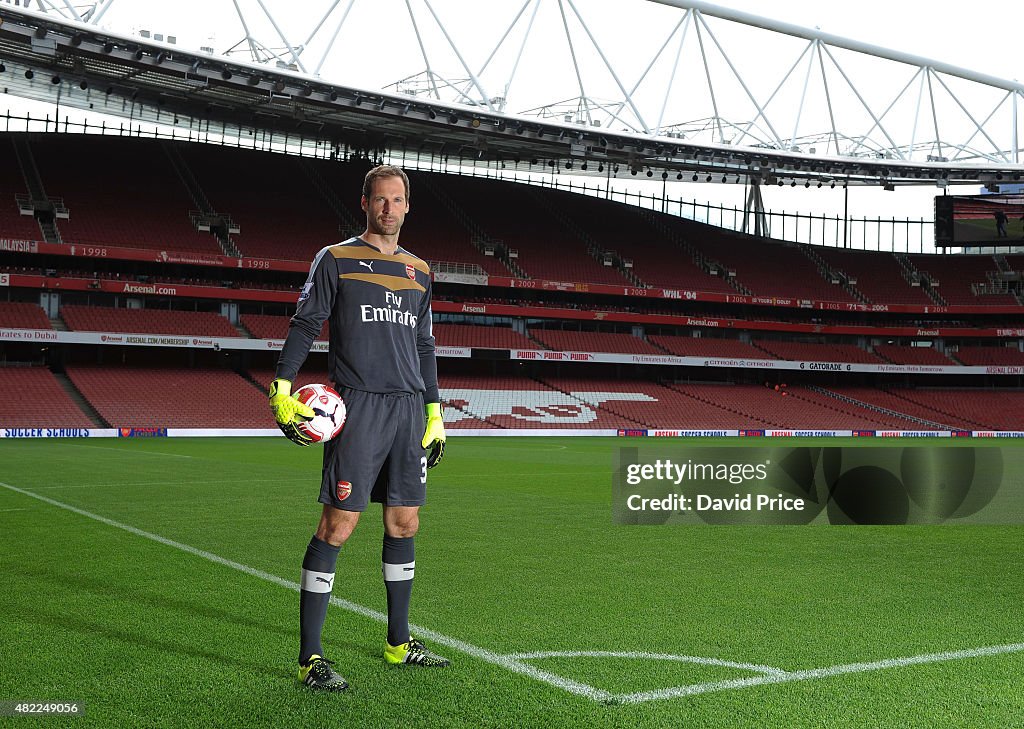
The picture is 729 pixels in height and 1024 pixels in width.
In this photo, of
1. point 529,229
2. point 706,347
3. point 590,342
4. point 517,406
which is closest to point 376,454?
point 517,406

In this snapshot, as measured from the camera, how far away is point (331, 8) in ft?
112

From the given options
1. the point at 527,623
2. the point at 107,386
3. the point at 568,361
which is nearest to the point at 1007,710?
the point at 527,623

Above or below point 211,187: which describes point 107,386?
below

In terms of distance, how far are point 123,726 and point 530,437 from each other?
121 ft

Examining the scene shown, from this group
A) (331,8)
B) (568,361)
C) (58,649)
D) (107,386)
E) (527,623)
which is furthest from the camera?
(568,361)

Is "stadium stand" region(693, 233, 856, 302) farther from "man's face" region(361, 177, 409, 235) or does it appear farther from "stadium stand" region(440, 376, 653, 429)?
"man's face" region(361, 177, 409, 235)

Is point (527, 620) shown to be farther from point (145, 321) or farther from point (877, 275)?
point (877, 275)

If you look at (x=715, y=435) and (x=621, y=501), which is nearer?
(x=621, y=501)

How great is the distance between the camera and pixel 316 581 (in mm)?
4609

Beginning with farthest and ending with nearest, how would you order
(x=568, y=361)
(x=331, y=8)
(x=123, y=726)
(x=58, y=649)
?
(x=568, y=361) < (x=331, y=8) < (x=58, y=649) < (x=123, y=726)

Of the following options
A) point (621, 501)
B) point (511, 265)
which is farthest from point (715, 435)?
point (621, 501)

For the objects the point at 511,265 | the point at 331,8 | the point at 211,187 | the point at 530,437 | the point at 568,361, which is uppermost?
the point at 331,8

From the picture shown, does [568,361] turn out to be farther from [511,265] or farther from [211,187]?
[211,187]

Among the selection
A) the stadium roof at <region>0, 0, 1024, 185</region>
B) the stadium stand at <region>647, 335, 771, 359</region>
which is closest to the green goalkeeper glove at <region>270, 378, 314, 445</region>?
the stadium roof at <region>0, 0, 1024, 185</region>
